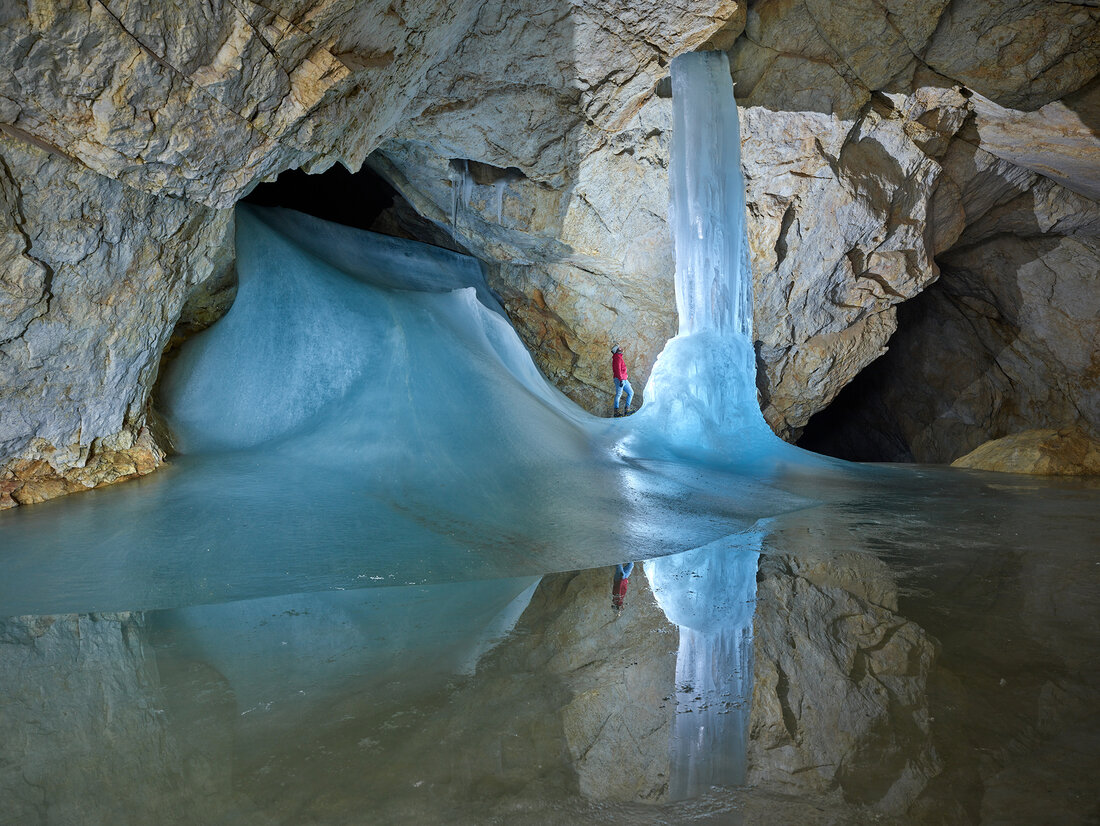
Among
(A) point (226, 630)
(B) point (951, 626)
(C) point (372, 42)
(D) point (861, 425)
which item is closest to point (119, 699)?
(A) point (226, 630)

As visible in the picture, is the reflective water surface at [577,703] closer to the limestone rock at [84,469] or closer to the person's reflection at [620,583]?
the person's reflection at [620,583]

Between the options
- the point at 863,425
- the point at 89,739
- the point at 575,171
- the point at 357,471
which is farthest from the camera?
the point at 863,425

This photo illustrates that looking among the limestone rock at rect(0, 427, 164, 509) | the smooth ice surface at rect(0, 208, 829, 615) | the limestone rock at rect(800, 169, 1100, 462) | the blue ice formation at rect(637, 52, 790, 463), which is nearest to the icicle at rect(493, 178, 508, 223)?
the smooth ice surface at rect(0, 208, 829, 615)

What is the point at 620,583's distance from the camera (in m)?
2.82

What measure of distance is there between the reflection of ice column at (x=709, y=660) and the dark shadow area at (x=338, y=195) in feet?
22.5

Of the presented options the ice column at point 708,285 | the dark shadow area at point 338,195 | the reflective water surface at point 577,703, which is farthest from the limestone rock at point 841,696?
the dark shadow area at point 338,195

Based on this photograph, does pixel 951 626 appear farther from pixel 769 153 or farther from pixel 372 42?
pixel 769 153

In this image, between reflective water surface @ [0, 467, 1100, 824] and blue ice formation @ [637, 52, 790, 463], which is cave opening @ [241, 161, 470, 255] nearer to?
blue ice formation @ [637, 52, 790, 463]

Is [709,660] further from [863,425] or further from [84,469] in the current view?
[863,425]

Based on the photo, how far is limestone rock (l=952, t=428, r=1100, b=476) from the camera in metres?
6.70

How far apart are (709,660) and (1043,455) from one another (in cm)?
640

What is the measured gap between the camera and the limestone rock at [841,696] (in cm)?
142

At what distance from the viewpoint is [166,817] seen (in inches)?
51.8

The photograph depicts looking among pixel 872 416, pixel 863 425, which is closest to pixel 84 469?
pixel 872 416
